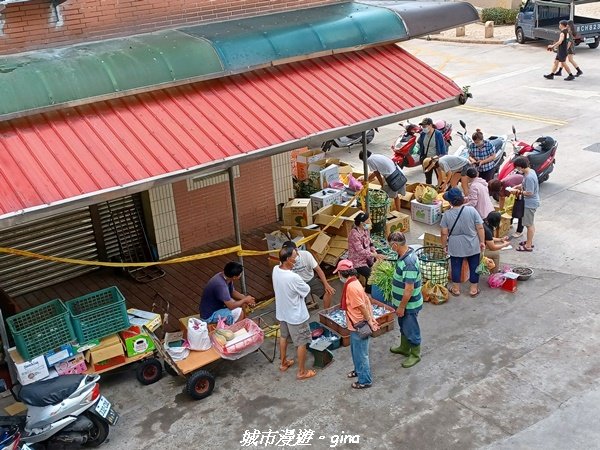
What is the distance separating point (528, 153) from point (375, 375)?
7.61 meters

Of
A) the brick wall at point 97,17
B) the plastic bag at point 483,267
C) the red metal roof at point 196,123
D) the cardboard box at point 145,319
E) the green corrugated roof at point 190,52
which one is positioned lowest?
the plastic bag at point 483,267

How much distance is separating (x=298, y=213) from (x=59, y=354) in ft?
17.8

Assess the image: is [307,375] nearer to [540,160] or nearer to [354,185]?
[354,185]

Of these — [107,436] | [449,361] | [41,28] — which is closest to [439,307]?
[449,361]

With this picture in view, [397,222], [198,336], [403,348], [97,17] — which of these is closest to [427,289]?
[403,348]

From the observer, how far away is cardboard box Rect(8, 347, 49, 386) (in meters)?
8.85

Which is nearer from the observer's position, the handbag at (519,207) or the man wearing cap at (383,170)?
the handbag at (519,207)

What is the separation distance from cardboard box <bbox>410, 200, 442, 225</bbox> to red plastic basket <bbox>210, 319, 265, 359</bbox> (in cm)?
559

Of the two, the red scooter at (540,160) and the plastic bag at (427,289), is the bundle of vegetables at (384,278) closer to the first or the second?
the plastic bag at (427,289)

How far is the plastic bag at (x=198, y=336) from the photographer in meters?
9.51

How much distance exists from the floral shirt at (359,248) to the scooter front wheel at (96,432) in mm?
4475

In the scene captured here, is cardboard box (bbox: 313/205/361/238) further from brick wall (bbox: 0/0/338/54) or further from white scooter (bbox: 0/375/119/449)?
white scooter (bbox: 0/375/119/449)

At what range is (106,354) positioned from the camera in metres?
9.36

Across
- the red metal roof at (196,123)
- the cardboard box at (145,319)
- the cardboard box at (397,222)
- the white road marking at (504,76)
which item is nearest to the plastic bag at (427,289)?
the cardboard box at (397,222)
